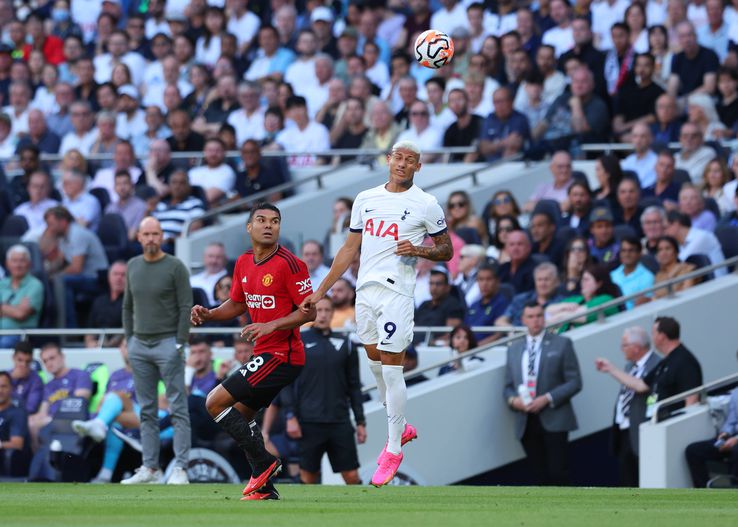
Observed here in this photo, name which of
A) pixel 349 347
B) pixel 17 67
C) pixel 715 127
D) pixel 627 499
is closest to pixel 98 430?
pixel 349 347

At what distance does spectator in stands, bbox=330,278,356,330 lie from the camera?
60.3 ft

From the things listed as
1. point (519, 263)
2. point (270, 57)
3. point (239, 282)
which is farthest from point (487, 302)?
point (270, 57)

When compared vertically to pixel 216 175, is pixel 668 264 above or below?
below

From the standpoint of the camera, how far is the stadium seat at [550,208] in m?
19.1

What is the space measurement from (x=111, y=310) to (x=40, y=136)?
22.1ft

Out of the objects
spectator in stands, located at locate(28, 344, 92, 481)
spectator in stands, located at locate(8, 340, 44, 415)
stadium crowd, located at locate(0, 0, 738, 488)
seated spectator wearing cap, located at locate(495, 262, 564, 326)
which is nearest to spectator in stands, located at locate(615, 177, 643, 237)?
stadium crowd, located at locate(0, 0, 738, 488)

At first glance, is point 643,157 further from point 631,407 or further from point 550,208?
point 631,407

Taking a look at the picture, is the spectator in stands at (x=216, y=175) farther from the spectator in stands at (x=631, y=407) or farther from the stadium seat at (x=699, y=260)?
the spectator in stands at (x=631, y=407)

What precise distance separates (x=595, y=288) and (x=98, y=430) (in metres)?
5.52

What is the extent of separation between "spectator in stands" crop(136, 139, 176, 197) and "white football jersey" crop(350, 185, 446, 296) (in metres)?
10.8

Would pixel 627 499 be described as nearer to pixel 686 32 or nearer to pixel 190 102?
pixel 686 32

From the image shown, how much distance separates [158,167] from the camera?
23.0 meters

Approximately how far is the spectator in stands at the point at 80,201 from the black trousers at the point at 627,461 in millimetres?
9088

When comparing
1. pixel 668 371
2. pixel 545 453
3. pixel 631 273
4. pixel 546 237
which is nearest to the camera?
pixel 668 371
